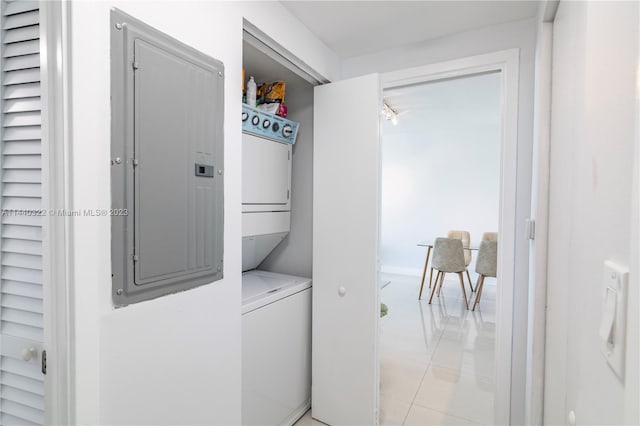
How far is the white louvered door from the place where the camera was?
0.96m

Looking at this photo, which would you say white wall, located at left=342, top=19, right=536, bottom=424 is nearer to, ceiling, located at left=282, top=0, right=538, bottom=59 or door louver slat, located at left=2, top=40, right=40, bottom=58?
ceiling, located at left=282, top=0, right=538, bottom=59

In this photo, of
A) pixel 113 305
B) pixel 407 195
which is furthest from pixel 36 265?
pixel 407 195

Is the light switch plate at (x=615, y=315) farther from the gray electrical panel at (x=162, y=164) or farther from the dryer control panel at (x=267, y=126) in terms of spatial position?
the dryer control panel at (x=267, y=126)

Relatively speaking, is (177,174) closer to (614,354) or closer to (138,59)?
(138,59)

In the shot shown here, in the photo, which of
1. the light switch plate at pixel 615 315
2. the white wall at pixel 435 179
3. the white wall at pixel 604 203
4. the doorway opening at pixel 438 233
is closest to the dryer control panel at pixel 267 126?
the doorway opening at pixel 438 233

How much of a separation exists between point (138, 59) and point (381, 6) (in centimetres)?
120

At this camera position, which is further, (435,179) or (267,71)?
(435,179)

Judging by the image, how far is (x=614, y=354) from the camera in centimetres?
42

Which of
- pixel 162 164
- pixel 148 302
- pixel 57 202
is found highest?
pixel 162 164

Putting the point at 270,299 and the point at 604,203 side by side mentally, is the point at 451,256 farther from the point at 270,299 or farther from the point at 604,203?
the point at 604,203

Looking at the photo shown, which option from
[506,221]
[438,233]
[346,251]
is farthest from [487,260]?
[346,251]

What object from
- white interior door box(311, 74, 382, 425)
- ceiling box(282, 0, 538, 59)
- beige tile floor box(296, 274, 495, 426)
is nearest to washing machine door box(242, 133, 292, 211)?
white interior door box(311, 74, 382, 425)

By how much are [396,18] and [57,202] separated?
1708mm

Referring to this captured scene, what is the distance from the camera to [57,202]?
0.81 metres
